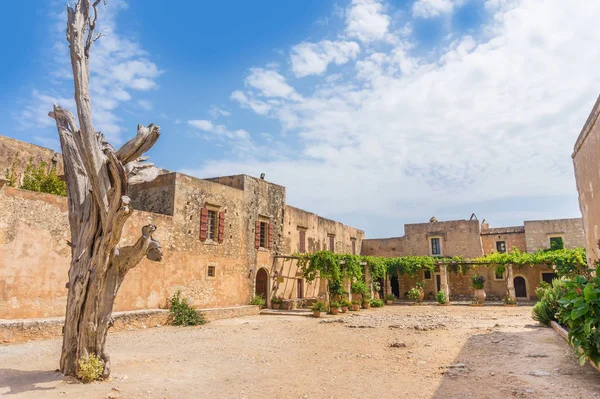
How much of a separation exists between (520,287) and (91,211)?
2710cm

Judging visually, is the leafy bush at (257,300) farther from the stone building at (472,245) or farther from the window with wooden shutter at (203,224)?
the stone building at (472,245)

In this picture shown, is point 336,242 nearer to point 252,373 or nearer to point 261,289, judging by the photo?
point 261,289

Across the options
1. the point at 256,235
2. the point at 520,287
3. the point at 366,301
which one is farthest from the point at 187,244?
the point at 520,287

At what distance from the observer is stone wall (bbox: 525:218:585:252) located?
2611cm

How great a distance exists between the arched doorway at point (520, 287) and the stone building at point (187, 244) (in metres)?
12.4

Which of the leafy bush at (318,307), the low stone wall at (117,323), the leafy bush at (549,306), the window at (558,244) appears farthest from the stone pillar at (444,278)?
the low stone wall at (117,323)

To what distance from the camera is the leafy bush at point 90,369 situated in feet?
20.0

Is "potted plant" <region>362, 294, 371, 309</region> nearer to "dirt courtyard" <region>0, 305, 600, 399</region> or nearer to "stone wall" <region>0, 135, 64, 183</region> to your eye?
"dirt courtyard" <region>0, 305, 600, 399</region>

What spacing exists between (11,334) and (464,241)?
2598 centimetres

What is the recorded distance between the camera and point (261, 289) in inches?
815

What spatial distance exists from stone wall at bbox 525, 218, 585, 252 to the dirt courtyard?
16.3 m

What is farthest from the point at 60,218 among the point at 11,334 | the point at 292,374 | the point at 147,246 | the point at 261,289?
the point at 261,289

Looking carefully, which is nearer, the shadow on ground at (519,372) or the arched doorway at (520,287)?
the shadow on ground at (519,372)

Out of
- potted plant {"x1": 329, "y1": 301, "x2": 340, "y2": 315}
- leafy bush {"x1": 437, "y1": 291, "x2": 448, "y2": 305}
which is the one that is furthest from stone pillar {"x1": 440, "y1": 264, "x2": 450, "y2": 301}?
potted plant {"x1": 329, "y1": 301, "x2": 340, "y2": 315}
